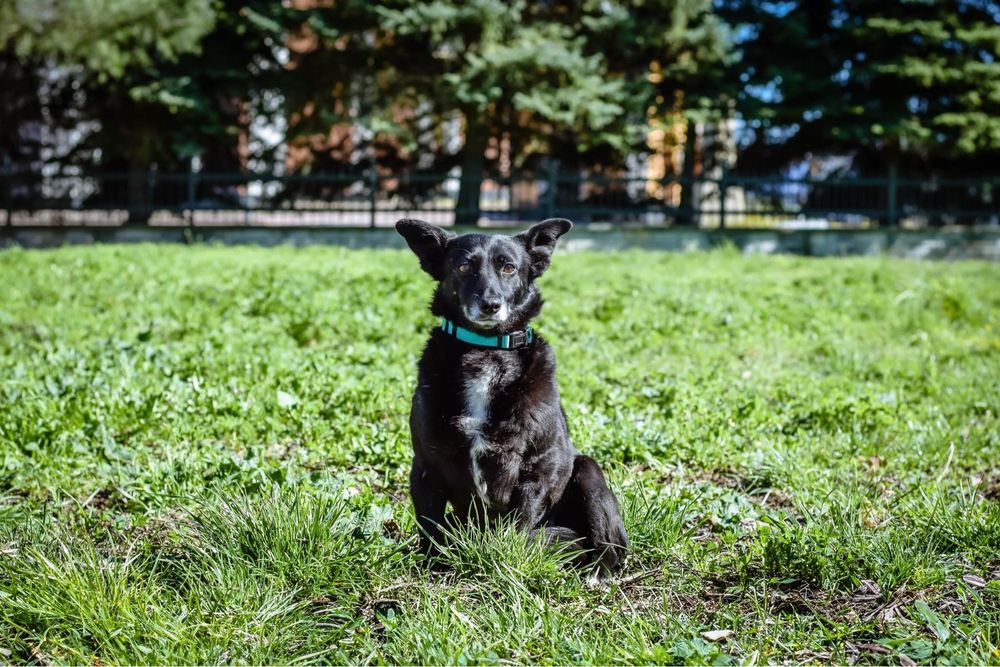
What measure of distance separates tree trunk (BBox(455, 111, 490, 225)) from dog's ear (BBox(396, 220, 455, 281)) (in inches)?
582

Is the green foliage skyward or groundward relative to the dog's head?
skyward

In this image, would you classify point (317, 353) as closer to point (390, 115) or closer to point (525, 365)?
point (525, 365)

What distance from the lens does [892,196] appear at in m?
18.8

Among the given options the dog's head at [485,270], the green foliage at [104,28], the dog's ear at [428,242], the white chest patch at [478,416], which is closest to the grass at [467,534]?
the white chest patch at [478,416]

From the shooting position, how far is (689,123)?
64.2 ft

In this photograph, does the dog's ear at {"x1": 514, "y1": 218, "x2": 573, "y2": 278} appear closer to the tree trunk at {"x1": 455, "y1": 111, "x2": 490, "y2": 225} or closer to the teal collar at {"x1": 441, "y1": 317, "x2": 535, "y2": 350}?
the teal collar at {"x1": 441, "y1": 317, "x2": 535, "y2": 350}

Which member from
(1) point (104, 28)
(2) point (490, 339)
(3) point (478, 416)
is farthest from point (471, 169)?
(3) point (478, 416)

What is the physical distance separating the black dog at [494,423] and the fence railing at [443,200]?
15.1 metres

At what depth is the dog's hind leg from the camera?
313cm

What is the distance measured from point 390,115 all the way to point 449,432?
614 inches

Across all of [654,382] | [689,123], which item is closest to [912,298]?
[654,382]

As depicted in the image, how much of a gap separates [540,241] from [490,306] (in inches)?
21.4

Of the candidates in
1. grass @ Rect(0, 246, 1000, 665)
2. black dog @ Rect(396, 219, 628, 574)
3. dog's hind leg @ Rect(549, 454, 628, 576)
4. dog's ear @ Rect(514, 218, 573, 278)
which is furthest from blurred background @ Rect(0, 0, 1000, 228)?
dog's hind leg @ Rect(549, 454, 628, 576)

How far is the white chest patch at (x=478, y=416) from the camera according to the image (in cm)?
302
